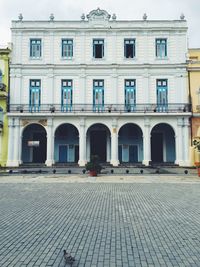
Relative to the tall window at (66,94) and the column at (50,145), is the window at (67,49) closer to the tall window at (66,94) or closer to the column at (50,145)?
the tall window at (66,94)

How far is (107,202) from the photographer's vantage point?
31.1ft

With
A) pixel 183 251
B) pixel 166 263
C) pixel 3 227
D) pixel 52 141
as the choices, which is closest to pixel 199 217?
pixel 183 251

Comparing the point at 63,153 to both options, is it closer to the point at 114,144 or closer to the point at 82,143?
the point at 82,143

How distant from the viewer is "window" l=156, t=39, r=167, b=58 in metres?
28.0

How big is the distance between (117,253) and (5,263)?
6.34ft

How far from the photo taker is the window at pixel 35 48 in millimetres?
27869

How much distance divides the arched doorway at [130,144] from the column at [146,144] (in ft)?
6.49

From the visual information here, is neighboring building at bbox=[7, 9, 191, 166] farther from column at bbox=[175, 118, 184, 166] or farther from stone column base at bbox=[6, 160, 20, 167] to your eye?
stone column base at bbox=[6, 160, 20, 167]

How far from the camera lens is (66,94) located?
27328 mm

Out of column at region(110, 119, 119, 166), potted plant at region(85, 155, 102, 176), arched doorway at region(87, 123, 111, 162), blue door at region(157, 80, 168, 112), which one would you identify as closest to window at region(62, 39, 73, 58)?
arched doorway at region(87, 123, 111, 162)

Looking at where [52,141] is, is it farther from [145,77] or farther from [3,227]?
[3,227]

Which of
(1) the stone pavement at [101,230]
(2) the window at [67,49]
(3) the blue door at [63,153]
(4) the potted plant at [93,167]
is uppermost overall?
(2) the window at [67,49]

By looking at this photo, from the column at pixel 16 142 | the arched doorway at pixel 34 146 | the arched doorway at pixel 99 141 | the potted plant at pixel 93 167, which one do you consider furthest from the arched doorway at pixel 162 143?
the column at pixel 16 142

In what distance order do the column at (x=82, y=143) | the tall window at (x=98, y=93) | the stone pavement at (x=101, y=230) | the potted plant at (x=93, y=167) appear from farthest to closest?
the tall window at (x=98, y=93) → the column at (x=82, y=143) → the potted plant at (x=93, y=167) → the stone pavement at (x=101, y=230)
